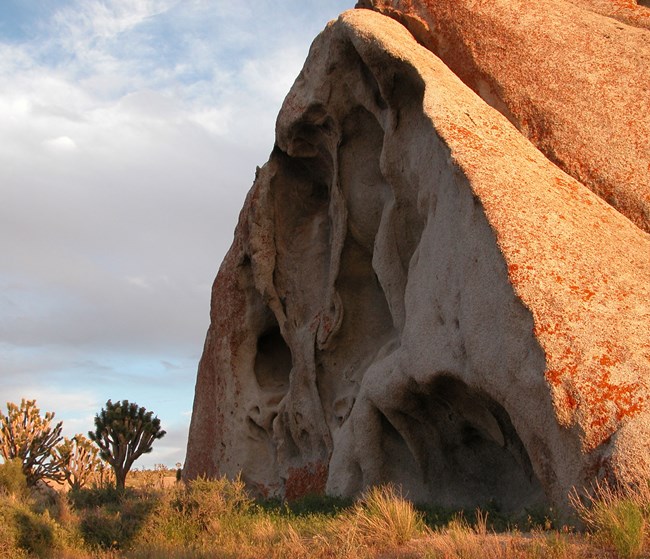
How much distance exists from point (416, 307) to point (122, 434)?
50.0 ft

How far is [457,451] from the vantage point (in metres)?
11.4

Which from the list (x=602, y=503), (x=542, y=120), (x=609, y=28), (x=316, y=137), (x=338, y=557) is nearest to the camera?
(x=602, y=503)

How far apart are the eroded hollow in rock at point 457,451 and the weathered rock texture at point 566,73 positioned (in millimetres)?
3333

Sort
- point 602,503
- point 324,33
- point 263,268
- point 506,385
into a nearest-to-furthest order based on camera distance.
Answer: point 602,503
point 506,385
point 324,33
point 263,268

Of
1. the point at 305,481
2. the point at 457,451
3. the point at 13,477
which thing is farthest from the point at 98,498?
the point at 13,477

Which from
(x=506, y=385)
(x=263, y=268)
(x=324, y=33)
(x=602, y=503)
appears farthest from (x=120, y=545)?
(x=324, y=33)

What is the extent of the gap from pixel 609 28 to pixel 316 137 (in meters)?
5.60

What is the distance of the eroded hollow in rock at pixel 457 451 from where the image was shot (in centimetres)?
1003

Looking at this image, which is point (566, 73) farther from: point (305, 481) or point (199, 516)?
Answer: point (305, 481)

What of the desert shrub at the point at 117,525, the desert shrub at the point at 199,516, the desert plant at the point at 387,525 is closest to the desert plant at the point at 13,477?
the desert shrub at the point at 117,525

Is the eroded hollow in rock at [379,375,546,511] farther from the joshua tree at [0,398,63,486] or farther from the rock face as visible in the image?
the joshua tree at [0,398,63,486]

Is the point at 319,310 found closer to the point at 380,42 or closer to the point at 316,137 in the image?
the point at 316,137

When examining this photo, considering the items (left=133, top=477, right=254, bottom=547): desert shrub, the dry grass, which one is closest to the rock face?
the dry grass

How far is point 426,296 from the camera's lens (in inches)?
421
